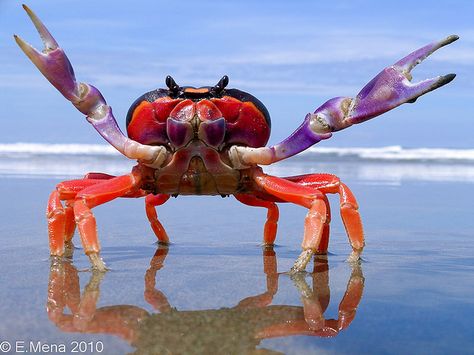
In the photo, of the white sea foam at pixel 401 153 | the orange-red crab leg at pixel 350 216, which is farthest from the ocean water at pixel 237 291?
the white sea foam at pixel 401 153

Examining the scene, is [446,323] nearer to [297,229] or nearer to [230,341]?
[230,341]

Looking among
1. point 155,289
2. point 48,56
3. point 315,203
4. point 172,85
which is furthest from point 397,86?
point 48,56

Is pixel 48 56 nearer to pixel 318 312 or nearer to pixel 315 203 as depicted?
pixel 315 203

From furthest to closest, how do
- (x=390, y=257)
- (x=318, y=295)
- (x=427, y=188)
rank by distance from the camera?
(x=427, y=188)
(x=390, y=257)
(x=318, y=295)

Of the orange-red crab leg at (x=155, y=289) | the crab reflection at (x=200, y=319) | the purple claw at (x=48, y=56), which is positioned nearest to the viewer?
the crab reflection at (x=200, y=319)

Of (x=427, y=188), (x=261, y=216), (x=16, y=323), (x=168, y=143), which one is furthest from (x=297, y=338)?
(x=427, y=188)

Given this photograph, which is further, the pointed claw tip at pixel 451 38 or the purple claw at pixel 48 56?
the purple claw at pixel 48 56

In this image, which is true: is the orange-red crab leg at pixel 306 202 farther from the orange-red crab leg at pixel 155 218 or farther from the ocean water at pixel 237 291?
the orange-red crab leg at pixel 155 218
